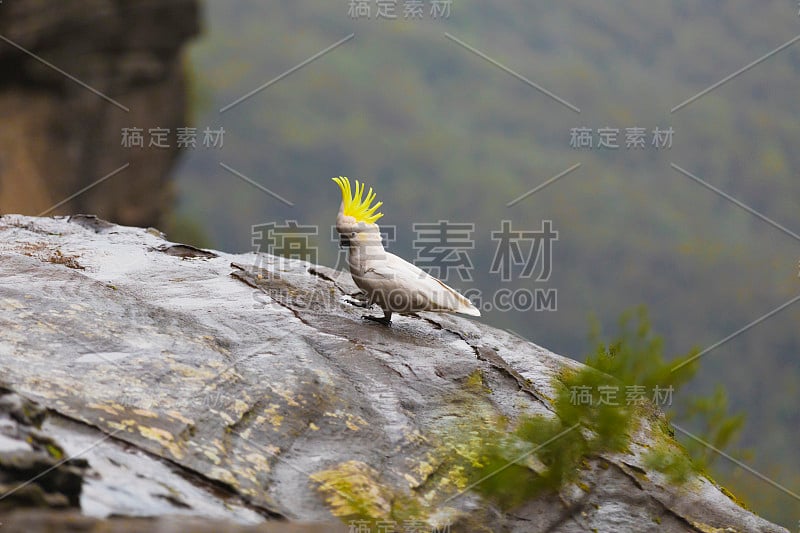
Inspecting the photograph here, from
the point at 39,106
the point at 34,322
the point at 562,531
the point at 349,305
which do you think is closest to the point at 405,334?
the point at 349,305

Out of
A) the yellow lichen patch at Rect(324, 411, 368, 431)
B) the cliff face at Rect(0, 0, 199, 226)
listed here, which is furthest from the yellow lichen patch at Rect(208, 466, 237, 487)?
the cliff face at Rect(0, 0, 199, 226)

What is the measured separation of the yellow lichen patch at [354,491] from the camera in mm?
3883

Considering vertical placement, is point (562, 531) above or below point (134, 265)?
below

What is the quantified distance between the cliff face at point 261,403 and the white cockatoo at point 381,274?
0.24m

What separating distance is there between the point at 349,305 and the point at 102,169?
12.9m

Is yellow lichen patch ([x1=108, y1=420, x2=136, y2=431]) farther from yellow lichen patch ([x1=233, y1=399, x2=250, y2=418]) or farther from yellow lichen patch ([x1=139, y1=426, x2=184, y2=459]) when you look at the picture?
yellow lichen patch ([x1=233, y1=399, x2=250, y2=418])

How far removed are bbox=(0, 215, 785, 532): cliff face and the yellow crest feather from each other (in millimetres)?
710

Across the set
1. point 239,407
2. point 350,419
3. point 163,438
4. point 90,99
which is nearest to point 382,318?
point 350,419

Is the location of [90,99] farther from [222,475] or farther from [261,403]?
[222,475]

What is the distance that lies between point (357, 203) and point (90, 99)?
1267 centimetres

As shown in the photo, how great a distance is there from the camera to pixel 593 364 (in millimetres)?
6008

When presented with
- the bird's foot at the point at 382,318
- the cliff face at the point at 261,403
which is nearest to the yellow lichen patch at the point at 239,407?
the cliff face at the point at 261,403

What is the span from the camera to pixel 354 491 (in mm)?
4020

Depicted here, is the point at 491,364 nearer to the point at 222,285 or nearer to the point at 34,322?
the point at 222,285
